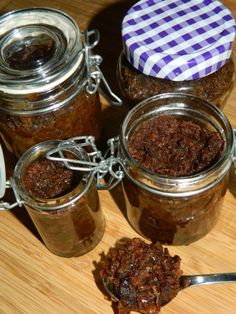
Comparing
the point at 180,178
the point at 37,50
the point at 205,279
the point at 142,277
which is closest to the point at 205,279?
the point at 205,279

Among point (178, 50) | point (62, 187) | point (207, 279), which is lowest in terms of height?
point (207, 279)

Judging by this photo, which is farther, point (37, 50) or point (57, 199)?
point (37, 50)

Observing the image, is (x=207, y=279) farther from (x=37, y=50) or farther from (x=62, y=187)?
(x=37, y=50)

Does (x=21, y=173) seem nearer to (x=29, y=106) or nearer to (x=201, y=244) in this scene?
(x=29, y=106)

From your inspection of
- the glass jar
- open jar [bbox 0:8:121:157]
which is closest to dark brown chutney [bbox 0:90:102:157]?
open jar [bbox 0:8:121:157]

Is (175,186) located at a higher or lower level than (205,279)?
higher

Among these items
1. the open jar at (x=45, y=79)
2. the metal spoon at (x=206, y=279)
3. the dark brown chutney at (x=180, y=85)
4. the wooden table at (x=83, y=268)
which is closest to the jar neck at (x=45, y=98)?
the open jar at (x=45, y=79)
